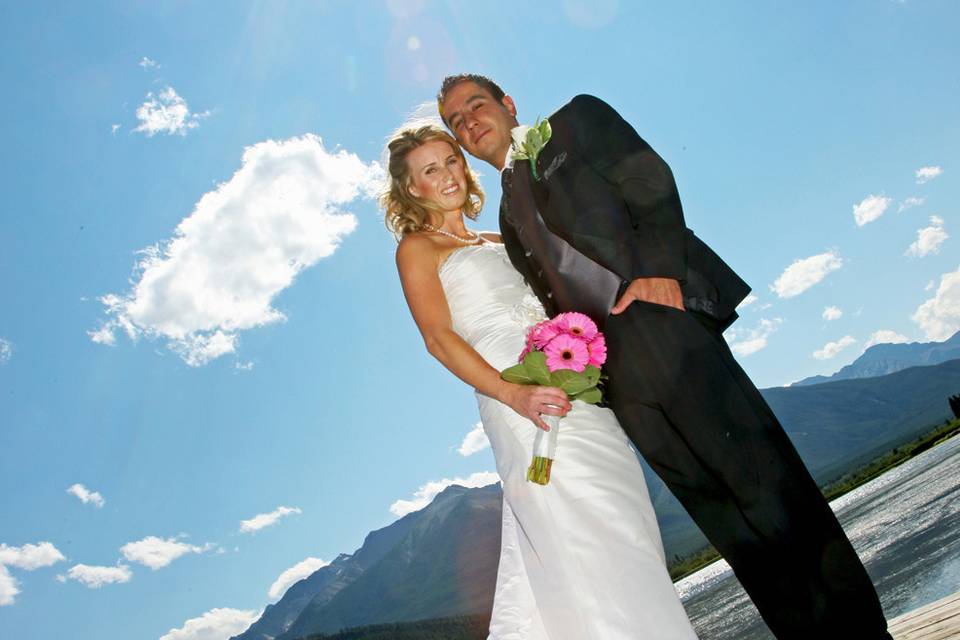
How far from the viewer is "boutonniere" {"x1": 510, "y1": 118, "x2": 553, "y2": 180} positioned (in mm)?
3914

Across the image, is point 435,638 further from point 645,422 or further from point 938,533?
point 645,422

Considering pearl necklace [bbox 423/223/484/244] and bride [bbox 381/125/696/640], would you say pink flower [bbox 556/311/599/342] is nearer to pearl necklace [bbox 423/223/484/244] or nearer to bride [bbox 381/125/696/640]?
bride [bbox 381/125/696/640]

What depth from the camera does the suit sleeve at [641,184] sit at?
3625 mm

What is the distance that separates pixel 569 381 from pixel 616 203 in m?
0.90

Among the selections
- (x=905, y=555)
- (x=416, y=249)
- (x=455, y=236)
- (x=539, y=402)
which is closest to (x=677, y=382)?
(x=539, y=402)

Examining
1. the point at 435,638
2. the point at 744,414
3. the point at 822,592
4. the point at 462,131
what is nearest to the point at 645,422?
the point at 744,414

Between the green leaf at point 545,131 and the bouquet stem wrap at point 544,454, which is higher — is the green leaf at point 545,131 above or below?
above

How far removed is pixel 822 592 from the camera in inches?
139

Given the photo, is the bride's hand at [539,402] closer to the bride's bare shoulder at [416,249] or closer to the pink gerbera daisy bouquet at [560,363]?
the pink gerbera daisy bouquet at [560,363]

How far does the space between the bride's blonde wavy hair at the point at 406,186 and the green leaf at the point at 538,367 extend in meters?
Result: 1.55

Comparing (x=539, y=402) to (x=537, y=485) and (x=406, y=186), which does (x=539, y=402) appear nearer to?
(x=537, y=485)

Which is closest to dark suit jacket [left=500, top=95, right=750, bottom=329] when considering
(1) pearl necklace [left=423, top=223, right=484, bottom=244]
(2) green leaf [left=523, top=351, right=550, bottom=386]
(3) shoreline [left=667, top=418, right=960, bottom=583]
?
(2) green leaf [left=523, top=351, right=550, bottom=386]

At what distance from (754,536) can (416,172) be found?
2.97 meters

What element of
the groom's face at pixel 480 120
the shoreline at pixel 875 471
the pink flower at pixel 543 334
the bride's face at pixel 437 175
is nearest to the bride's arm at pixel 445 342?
the pink flower at pixel 543 334
